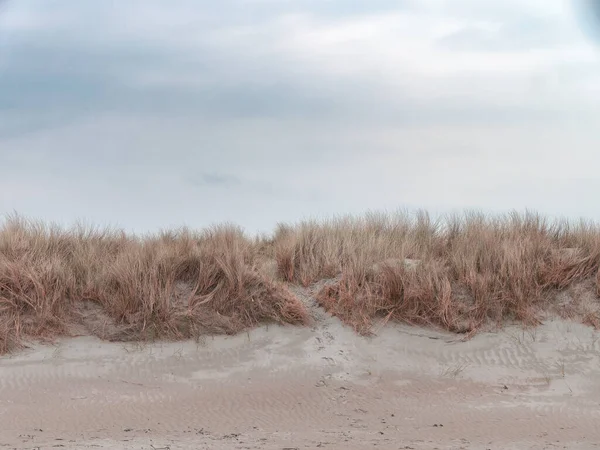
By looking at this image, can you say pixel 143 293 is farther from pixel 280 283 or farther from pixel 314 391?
pixel 314 391

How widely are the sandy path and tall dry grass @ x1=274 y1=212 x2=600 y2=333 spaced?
296 mm

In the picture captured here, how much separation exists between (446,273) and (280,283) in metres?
2.26

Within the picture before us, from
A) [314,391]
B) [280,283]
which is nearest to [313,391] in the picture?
[314,391]

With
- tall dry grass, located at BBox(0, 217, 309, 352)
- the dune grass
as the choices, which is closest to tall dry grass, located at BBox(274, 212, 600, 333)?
the dune grass

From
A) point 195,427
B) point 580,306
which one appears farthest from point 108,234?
point 580,306

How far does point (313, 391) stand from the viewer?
27.7 ft

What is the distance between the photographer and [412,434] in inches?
288

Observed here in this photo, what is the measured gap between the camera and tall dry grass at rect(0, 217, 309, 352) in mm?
9156

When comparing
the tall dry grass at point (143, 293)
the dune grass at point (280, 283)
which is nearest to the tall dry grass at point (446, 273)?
the dune grass at point (280, 283)

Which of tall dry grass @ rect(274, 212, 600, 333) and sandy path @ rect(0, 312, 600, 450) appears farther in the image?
tall dry grass @ rect(274, 212, 600, 333)

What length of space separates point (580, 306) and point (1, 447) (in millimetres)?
7256

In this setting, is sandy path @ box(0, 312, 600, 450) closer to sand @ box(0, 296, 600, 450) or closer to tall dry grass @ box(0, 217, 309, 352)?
sand @ box(0, 296, 600, 450)

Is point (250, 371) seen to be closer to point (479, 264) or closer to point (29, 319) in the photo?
point (29, 319)

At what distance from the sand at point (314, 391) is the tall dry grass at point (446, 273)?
27 centimetres
